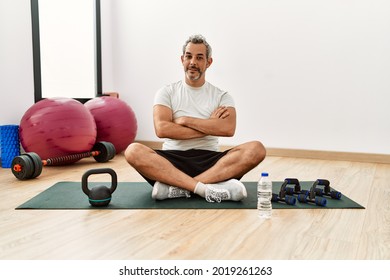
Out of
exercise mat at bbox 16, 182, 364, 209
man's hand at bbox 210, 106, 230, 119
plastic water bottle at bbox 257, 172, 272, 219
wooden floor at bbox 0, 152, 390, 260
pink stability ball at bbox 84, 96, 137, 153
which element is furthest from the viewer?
pink stability ball at bbox 84, 96, 137, 153

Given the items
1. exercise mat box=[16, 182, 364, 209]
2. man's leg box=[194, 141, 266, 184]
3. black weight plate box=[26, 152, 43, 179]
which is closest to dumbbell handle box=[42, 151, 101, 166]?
black weight plate box=[26, 152, 43, 179]

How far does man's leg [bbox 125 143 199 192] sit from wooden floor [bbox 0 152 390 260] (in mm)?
224

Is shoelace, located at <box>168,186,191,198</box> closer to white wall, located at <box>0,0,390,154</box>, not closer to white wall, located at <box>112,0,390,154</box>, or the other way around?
white wall, located at <box>0,0,390,154</box>

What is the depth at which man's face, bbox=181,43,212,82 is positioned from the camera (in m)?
2.47

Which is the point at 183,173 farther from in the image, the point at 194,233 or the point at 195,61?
the point at 195,61

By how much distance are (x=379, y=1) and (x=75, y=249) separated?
12.2ft

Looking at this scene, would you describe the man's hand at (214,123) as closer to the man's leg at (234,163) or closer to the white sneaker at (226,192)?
the man's leg at (234,163)

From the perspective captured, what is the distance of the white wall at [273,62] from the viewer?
3.88 m

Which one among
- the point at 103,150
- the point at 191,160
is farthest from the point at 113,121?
the point at 191,160

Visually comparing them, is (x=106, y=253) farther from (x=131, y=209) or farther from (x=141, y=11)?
(x=141, y=11)

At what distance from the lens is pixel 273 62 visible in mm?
4344

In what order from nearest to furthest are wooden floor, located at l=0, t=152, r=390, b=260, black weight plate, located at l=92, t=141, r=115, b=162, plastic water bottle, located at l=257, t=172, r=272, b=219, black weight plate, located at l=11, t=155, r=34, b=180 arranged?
wooden floor, located at l=0, t=152, r=390, b=260 → plastic water bottle, located at l=257, t=172, r=272, b=219 → black weight plate, located at l=11, t=155, r=34, b=180 → black weight plate, located at l=92, t=141, r=115, b=162

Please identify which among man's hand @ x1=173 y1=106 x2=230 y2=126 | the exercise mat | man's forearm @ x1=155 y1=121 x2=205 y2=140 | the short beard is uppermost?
the short beard

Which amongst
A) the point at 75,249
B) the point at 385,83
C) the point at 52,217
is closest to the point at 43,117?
the point at 52,217
